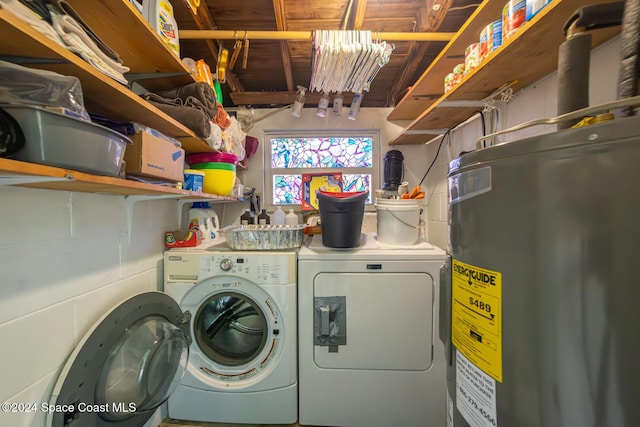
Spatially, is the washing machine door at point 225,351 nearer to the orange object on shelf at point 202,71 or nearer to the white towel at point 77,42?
the white towel at point 77,42

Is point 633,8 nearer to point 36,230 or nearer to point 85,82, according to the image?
point 85,82

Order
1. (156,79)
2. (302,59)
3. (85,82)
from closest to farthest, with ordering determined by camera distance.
Result: (85,82) < (156,79) < (302,59)

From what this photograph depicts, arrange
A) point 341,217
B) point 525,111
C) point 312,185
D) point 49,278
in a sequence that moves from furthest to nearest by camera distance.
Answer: point 312,185
point 341,217
point 525,111
point 49,278

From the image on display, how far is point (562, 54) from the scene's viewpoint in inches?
20.5

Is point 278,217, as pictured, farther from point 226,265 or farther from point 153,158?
point 153,158

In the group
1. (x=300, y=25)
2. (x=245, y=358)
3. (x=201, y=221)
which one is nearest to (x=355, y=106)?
(x=300, y=25)

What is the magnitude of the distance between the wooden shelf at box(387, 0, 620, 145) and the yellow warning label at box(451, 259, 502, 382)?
77 cm

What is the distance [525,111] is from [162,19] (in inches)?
66.2

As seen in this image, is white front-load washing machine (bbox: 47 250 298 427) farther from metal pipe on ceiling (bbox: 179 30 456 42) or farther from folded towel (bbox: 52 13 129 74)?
metal pipe on ceiling (bbox: 179 30 456 42)

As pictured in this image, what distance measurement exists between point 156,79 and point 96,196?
25.3 inches

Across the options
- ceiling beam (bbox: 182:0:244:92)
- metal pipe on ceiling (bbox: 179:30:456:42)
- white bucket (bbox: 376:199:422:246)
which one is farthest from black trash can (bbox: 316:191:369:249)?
ceiling beam (bbox: 182:0:244:92)

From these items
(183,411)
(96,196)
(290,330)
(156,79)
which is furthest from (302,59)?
(183,411)

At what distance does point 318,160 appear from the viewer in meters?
2.24

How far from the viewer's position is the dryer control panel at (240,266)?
3.95 feet
